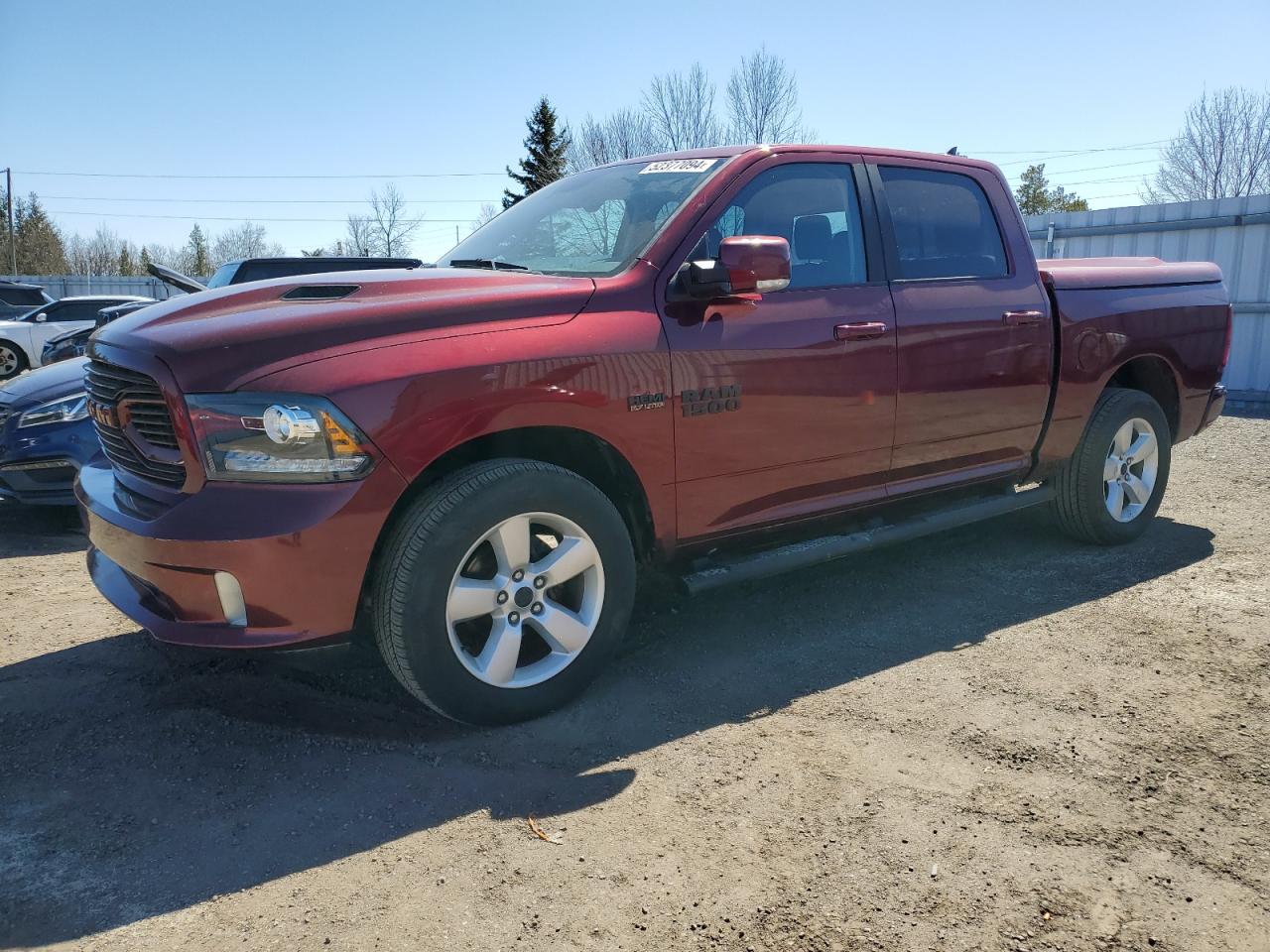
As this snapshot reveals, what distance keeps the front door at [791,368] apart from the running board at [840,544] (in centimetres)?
15

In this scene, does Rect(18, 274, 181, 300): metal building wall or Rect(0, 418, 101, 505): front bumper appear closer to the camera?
Rect(0, 418, 101, 505): front bumper

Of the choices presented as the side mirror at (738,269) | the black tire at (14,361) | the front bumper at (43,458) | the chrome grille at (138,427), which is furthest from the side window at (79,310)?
the side mirror at (738,269)

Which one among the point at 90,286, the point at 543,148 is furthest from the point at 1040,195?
the point at 90,286

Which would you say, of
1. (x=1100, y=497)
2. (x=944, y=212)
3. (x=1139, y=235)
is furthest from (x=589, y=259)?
(x=1139, y=235)

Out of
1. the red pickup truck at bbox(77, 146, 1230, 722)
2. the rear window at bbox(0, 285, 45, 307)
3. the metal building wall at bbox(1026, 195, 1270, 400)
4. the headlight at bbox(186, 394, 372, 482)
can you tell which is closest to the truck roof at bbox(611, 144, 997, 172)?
the red pickup truck at bbox(77, 146, 1230, 722)

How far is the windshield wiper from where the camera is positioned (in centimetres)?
369

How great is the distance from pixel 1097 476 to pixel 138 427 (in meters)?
4.51

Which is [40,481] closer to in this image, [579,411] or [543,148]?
[579,411]

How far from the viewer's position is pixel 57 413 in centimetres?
552

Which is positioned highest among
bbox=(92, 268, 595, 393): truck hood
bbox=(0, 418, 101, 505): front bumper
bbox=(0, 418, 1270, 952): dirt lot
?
bbox=(92, 268, 595, 393): truck hood

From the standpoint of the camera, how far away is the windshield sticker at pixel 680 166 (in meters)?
3.68

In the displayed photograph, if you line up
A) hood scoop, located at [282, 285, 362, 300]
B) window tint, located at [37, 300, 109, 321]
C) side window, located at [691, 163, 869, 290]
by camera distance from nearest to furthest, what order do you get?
hood scoop, located at [282, 285, 362, 300], side window, located at [691, 163, 869, 290], window tint, located at [37, 300, 109, 321]

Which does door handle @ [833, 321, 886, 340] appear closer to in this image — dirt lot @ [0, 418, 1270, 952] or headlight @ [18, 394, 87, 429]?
dirt lot @ [0, 418, 1270, 952]

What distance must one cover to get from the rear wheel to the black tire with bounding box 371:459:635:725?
56.3 feet
